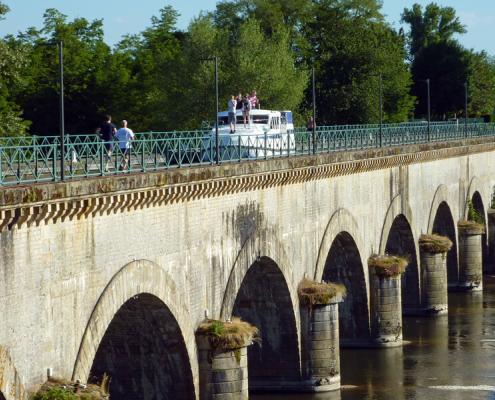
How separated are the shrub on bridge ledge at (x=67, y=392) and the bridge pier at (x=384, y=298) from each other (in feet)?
75.3

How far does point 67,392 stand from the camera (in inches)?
922

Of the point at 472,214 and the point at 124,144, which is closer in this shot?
the point at 124,144

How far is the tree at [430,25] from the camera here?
134250mm

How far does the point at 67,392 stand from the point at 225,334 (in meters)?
7.97

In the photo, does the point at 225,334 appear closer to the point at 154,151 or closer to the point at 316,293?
the point at 154,151

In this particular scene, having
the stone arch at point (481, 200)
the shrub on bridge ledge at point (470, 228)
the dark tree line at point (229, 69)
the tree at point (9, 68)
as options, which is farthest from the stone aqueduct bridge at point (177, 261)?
the dark tree line at point (229, 69)

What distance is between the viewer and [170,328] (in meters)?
29.6

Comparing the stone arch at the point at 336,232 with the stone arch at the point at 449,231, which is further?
the stone arch at the point at 449,231

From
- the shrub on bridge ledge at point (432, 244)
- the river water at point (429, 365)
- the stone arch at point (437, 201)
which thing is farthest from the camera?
the stone arch at point (437, 201)

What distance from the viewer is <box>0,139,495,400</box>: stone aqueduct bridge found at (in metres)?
23.4

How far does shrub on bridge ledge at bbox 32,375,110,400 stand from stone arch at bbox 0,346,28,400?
59 centimetres

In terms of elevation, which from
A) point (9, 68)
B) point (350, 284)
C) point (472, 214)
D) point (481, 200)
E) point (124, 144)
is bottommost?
point (350, 284)

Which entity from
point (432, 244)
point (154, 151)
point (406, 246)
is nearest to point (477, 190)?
point (432, 244)

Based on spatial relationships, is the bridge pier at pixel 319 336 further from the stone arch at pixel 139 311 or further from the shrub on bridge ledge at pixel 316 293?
the stone arch at pixel 139 311
